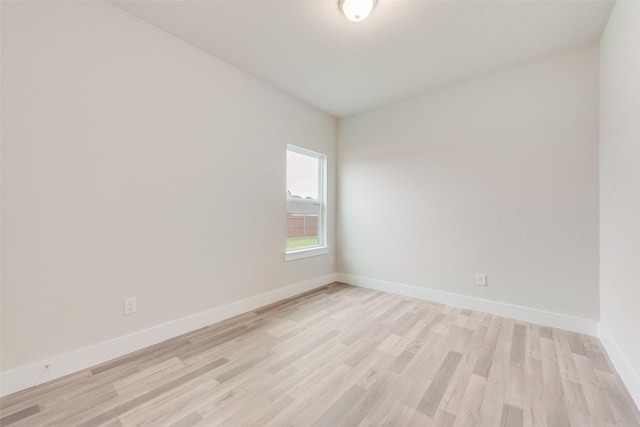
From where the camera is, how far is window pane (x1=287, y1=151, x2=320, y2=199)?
3.51 m

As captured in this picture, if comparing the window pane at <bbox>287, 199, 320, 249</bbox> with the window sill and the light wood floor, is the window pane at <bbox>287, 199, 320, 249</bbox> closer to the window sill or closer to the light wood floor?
the window sill

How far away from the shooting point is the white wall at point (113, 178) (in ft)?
5.31

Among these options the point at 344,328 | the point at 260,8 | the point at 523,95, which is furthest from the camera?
the point at 523,95

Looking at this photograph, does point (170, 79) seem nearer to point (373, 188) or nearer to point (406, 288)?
point (373, 188)

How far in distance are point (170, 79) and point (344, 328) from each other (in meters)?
2.68

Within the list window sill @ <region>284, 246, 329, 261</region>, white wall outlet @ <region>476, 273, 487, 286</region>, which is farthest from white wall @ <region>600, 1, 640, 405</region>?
window sill @ <region>284, 246, 329, 261</region>

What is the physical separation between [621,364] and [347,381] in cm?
179

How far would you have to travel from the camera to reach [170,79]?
227cm

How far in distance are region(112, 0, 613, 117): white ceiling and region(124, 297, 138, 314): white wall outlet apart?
219cm

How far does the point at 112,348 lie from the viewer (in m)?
1.94

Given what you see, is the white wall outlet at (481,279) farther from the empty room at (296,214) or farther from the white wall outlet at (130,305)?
the white wall outlet at (130,305)

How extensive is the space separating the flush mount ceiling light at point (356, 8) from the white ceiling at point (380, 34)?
7 centimetres

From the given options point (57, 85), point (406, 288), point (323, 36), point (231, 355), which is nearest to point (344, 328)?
point (231, 355)

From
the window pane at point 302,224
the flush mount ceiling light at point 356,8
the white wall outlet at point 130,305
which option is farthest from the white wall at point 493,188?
the white wall outlet at point 130,305
